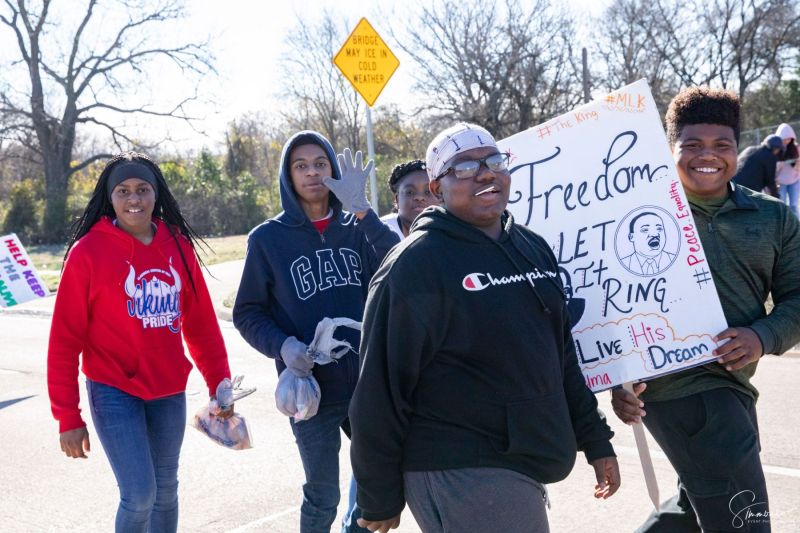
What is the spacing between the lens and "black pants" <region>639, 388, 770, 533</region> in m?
3.03

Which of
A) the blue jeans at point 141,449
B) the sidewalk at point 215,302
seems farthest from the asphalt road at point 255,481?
the sidewalk at point 215,302

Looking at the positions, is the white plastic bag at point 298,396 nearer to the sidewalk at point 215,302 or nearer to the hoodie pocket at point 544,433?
the hoodie pocket at point 544,433

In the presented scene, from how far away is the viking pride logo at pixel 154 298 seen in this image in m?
3.82

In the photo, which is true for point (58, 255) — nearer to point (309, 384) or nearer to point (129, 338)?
point (129, 338)

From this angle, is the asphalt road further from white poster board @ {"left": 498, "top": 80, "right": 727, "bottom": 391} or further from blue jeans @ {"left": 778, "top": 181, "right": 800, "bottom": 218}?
blue jeans @ {"left": 778, "top": 181, "right": 800, "bottom": 218}

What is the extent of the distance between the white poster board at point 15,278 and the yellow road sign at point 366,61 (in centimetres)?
484

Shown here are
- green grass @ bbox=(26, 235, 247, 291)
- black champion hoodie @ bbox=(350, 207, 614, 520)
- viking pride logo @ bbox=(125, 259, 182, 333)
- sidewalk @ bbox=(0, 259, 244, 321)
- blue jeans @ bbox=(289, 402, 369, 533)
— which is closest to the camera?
black champion hoodie @ bbox=(350, 207, 614, 520)

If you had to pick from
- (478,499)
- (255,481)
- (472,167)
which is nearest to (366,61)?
(255,481)

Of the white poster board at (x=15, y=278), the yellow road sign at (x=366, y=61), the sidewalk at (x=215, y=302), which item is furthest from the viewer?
the sidewalk at (x=215, y=302)

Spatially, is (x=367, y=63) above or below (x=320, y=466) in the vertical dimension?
above

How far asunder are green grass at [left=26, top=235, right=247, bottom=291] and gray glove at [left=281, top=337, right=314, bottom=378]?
15905 mm

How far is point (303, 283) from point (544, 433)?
5.14ft

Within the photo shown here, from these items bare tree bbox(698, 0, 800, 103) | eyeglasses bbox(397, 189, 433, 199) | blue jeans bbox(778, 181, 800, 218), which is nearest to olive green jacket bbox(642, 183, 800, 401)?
eyeglasses bbox(397, 189, 433, 199)

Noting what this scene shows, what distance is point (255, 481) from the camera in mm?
5641
